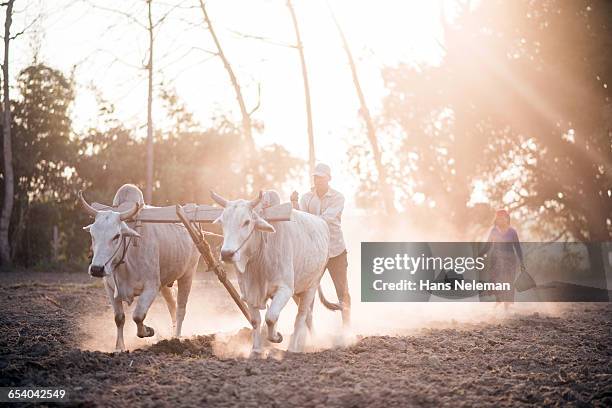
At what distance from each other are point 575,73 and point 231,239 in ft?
56.7

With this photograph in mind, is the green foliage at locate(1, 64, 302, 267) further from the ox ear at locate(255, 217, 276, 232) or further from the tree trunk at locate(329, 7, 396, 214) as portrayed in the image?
the ox ear at locate(255, 217, 276, 232)

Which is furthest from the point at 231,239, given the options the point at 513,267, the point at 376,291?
the point at 376,291

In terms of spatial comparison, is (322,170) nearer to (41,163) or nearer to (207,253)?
(207,253)

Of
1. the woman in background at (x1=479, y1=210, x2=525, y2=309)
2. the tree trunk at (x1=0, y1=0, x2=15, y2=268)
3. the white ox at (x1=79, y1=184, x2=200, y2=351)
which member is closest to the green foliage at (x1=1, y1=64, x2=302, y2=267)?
the tree trunk at (x1=0, y1=0, x2=15, y2=268)

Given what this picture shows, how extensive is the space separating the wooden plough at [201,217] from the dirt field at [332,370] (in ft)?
2.56

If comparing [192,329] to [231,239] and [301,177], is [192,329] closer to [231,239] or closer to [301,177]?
[231,239]

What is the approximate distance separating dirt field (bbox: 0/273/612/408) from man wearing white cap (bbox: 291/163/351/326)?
99 centimetres

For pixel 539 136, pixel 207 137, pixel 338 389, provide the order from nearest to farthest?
1. pixel 338 389
2. pixel 539 136
3. pixel 207 137

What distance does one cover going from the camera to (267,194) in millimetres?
8438

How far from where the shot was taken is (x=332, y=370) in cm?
671

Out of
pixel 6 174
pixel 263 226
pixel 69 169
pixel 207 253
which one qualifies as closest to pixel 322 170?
pixel 207 253

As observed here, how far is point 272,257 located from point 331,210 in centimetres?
193

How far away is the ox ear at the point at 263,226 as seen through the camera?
25.1 ft

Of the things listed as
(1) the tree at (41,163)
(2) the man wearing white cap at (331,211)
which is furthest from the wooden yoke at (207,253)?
(1) the tree at (41,163)
